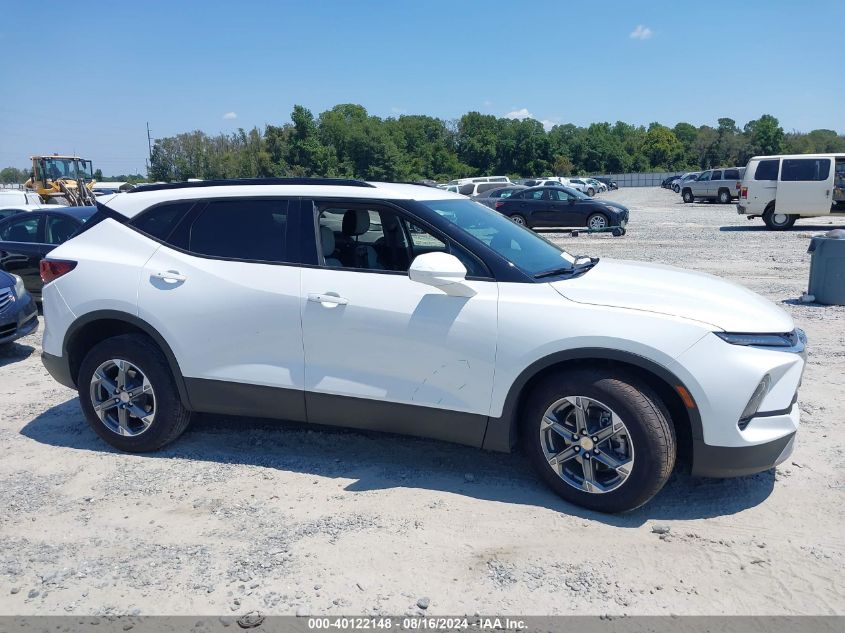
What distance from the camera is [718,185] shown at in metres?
36.3

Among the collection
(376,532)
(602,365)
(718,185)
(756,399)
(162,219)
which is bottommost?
(376,532)

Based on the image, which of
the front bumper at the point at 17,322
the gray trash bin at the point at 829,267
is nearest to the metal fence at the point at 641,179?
the gray trash bin at the point at 829,267

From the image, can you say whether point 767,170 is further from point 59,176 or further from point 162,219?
point 59,176

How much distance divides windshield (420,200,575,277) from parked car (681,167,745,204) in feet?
113

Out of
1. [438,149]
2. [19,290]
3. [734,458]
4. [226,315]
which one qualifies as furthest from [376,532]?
[438,149]

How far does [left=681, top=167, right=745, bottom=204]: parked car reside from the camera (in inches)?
1417

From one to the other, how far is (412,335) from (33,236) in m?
8.38

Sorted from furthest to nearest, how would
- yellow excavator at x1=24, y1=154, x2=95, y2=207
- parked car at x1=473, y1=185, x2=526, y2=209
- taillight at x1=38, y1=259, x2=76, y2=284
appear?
yellow excavator at x1=24, y1=154, x2=95, y2=207, parked car at x1=473, y1=185, x2=526, y2=209, taillight at x1=38, y1=259, x2=76, y2=284

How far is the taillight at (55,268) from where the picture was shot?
4.90m

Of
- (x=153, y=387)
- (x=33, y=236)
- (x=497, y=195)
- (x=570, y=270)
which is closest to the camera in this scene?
(x=570, y=270)

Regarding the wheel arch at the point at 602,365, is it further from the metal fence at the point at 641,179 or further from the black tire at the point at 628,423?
the metal fence at the point at 641,179

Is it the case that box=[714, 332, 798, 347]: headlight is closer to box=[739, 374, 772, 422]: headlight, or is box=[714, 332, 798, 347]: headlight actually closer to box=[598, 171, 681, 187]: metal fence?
box=[739, 374, 772, 422]: headlight

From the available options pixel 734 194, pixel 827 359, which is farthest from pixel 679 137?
pixel 827 359

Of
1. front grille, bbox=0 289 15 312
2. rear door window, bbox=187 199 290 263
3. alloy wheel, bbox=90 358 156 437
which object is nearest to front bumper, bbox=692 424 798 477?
rear door window, bbox=187 199 290 263
